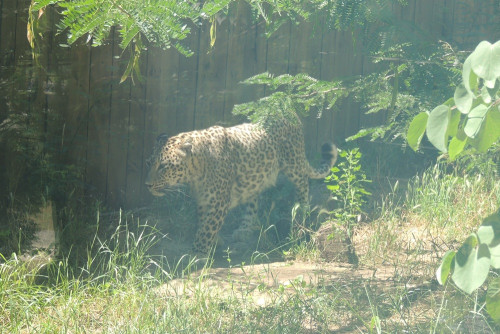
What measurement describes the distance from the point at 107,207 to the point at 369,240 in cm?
253

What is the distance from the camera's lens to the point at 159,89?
678 cm

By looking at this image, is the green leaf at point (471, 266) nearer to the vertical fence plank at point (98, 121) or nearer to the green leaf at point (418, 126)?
the green leaf at point (418, 126)

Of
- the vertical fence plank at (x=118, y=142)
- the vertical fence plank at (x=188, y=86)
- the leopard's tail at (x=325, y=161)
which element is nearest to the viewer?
the vertical fence plank at (x=118, y=142)

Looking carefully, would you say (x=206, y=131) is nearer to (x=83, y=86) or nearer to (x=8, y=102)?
(x=83, y=86)

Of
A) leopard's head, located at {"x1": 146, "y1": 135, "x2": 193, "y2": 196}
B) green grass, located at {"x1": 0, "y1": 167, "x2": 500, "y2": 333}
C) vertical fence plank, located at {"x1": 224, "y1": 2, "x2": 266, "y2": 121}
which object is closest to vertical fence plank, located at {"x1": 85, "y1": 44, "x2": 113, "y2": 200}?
leopard's head, located at {"x1": 146, "y1": 135, "x2": 193, "y2": 196}

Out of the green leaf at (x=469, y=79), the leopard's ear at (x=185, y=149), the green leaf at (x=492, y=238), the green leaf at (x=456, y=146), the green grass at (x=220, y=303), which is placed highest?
the green leaf at (x=469, y=79)

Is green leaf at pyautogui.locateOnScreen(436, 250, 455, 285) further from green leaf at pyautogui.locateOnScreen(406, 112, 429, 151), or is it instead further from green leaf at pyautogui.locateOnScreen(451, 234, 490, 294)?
green leaf at pyautogui.locateOnScreen(406, 112, 429, 151)

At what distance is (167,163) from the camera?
243 inches

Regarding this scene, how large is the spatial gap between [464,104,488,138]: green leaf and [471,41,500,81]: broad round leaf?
15 centimetres

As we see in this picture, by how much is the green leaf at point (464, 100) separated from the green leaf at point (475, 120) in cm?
6

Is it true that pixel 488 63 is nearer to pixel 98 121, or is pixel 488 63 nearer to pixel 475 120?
pixel 475 120

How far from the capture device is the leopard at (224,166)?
6.20 meters

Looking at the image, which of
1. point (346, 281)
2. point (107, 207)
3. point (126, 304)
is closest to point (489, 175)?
point (346, 281)

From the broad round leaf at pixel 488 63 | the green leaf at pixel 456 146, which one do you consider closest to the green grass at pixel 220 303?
the green leaf at pixel 456 146
